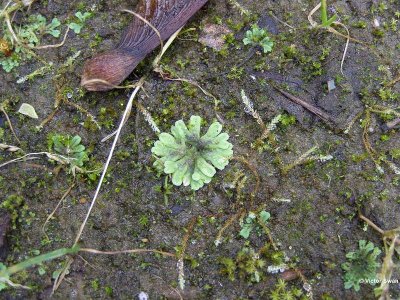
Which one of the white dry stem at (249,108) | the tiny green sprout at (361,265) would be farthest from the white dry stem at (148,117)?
the tiny green sprout at (361,265)

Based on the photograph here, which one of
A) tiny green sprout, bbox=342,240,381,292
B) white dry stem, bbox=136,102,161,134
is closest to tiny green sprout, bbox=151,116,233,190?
white dry stem, bbox=136,102,161,134

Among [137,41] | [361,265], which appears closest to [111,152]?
[137,41]

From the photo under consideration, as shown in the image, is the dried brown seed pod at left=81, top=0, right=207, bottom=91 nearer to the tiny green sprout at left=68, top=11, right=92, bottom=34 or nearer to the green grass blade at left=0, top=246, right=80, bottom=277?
the tiny green sprout at left=68, top=11, right=92, bottom=34

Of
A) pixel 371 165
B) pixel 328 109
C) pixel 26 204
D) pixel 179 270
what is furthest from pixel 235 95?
pixel 26 204

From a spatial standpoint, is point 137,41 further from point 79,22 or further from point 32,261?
point 32,261

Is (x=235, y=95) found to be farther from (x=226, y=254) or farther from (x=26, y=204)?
(x=26, y=204)
